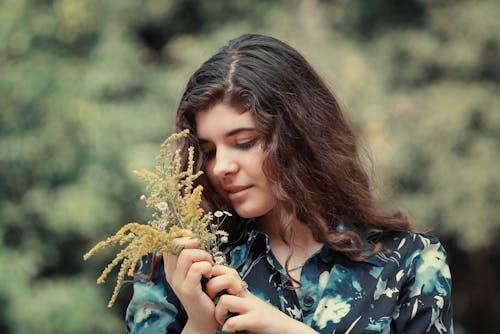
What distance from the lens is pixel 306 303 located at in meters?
2.05

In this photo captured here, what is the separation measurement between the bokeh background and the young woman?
2.65m

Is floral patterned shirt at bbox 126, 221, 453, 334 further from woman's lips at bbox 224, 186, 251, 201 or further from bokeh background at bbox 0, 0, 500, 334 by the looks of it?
bokeh background at bbox 0, 0, 500, 334

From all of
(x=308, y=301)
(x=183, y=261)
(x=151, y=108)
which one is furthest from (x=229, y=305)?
(x=151, y=108)

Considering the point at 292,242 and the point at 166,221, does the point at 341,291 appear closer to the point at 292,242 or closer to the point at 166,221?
the point at 292,242

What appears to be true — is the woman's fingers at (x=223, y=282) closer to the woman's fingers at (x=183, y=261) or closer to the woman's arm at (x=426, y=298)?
the woman's fingers at (x=183, y=261)

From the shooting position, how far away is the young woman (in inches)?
80.4

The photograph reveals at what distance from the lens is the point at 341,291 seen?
2.07 meters

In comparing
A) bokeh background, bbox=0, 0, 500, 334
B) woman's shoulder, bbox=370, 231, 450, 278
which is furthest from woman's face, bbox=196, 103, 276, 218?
bokeh background, bbox=0, 0, 500, 334

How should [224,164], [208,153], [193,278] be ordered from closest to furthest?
[193,278], [224,164], [208,153]

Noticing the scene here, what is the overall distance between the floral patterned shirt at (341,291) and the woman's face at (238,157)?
0.52ft

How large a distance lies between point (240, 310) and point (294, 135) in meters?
0.55

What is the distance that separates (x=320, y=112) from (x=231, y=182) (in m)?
0.36

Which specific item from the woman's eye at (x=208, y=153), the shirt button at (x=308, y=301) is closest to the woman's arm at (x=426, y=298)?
the shirt button at (x=308, y=301)

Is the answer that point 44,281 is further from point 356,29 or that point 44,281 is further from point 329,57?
point 356,29
